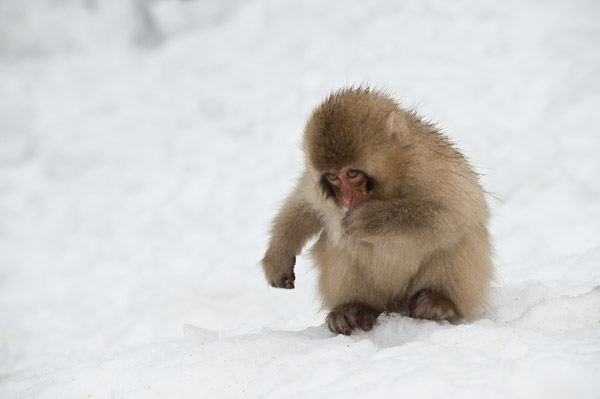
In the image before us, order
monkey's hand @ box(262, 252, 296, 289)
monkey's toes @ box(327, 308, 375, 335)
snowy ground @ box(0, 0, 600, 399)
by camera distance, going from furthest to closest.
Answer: monkey's hand @ box(262, 252, 296, 289) < monkey's toes @ box(327, 308, 375, 335) < snowy ground @ box(0, 0, 600, 399)

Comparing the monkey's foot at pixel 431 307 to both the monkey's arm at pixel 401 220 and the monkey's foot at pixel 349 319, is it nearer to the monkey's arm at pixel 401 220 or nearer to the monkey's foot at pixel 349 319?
the monkey's foot at pixel 349 319

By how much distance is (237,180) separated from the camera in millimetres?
7105

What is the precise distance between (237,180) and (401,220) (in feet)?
13.5

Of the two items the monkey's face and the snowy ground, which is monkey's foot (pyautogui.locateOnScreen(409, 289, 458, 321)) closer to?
the snowy ground

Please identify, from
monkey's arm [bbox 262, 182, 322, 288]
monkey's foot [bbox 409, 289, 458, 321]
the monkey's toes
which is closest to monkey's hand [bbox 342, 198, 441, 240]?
monkey's foot [bbox 409, 289, 458, 321]

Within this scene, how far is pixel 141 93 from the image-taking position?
27.2ft

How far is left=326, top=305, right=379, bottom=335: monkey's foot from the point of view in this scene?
348cm

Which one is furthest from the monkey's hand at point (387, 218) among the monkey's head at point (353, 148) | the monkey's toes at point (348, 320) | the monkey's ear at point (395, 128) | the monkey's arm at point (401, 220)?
the monkey's toes at point (348, 320)

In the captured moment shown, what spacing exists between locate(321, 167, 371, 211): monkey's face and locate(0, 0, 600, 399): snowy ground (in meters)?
0.64

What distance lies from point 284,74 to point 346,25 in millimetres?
1077

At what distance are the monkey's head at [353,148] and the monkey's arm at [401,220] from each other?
106mm

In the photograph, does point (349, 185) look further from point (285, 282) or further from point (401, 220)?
point (285, 282)

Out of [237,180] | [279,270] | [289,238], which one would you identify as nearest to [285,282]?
[279,270]

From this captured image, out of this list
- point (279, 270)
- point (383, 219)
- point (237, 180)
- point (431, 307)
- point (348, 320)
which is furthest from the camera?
point (237, 180)
